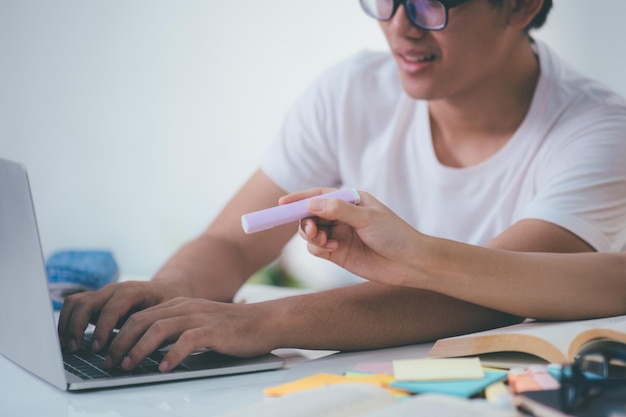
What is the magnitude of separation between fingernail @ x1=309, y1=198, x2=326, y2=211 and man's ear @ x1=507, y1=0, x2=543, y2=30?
71 centimetres

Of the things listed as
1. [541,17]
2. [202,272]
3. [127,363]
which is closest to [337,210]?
[127,363]

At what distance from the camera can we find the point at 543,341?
1022 millimetres

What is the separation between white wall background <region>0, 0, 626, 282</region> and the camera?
3061 mm

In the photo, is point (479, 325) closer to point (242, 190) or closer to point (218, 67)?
point (242, 190)

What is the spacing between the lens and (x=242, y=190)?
5.72 feet

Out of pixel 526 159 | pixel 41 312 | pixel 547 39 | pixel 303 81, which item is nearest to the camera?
pixel 41 312

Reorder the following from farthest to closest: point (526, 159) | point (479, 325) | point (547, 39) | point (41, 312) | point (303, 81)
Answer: point (303, 81) < point (547, 39) < point (526, 159) < point (479, 325) < point (41, 312)

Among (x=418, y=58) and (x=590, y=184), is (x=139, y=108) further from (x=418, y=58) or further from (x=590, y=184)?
(x=590, y=184)

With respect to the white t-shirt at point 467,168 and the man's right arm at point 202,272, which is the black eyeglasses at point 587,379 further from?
the man's right arm at point 202,272

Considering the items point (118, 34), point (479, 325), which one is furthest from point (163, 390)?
point (118, 34)

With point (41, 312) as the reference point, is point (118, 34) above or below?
above

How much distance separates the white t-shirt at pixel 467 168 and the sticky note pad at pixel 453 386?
1.66 ft

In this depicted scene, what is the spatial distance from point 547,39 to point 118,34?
1.52 meters

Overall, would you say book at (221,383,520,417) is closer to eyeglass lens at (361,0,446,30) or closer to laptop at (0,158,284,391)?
laptop at (0,158,284,391)
